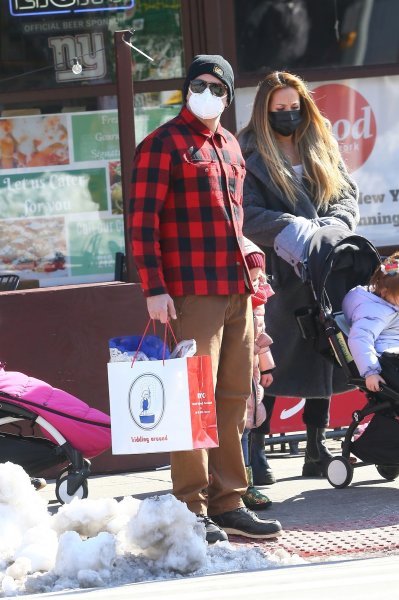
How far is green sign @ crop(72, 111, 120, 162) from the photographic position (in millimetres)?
8469

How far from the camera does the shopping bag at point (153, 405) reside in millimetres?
4887

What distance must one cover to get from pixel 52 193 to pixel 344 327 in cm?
285

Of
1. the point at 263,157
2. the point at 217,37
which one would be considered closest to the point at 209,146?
the point at 263,157

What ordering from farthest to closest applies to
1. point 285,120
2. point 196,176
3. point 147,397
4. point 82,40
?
point 82,40 < point 285,120 < point 196,176 < point 147,397

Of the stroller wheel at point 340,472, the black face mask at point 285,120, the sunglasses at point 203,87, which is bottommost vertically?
the stroller wheel at point 340,472

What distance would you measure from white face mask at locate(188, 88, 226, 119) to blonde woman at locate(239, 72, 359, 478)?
1247 millimetres

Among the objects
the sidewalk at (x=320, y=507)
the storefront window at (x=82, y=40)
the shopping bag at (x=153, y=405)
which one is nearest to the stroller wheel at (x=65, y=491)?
the sidewalk at (x=320, y=507)

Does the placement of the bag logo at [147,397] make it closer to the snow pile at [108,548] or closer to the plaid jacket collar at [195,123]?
the snow pile at [108,548]

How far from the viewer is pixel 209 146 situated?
534 cm

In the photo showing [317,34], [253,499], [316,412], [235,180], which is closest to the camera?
[235,180]

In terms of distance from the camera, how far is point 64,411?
6324 mm

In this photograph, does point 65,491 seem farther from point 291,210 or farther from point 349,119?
point 349,119

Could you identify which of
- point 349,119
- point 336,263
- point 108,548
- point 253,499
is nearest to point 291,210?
point 336,263

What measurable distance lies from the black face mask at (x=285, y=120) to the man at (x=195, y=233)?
1.15 metres
